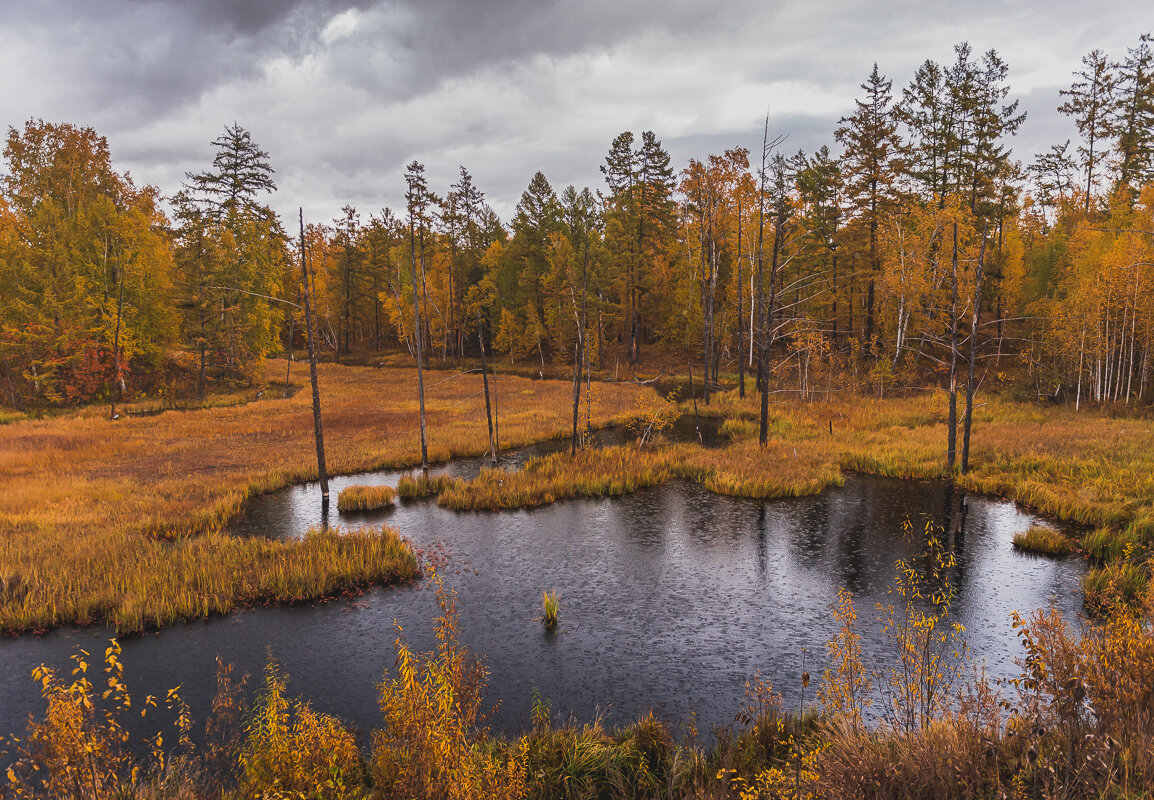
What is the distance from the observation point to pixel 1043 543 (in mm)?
16906

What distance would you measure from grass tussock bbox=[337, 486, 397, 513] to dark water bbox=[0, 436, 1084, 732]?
97 centimetres

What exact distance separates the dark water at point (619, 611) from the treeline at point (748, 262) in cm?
1311

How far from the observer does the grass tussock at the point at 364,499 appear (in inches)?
861

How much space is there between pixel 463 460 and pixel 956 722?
24873mm

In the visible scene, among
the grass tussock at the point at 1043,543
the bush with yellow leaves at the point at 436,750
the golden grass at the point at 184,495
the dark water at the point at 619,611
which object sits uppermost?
the bush with yellow leaves at the point at 436,750

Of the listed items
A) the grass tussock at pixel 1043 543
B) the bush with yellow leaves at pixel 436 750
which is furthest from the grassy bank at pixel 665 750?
the grass tussock at pixel 1043 543

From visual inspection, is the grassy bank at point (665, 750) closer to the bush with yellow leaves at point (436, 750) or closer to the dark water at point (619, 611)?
the bush with yellow leaves at point (436, 750)

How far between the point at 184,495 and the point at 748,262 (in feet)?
142

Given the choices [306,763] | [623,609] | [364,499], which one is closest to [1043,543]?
[623,609]

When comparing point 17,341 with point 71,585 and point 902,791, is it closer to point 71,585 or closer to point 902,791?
point 71,585

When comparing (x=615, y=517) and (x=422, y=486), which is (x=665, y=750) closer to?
(x=615, y=517)

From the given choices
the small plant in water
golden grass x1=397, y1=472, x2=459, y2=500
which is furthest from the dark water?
golden grass x1=397, y1=472, x2=459, y2=500

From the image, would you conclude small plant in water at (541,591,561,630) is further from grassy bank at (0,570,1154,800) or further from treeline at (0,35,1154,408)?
treeline at (0,35,1154,408)

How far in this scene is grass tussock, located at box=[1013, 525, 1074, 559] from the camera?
16.7m
